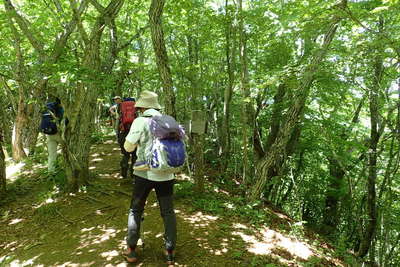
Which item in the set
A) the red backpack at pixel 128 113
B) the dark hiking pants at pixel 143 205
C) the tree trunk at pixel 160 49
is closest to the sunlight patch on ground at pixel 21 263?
the dark hiking pants at pixel 143 205

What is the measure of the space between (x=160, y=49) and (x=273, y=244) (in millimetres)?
4455

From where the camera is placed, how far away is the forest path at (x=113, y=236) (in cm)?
394

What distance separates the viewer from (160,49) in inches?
217

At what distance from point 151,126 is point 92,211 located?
3.00m

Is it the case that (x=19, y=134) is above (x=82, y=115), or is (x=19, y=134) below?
below

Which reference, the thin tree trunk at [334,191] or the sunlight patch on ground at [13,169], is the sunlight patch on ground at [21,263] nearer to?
the sunlight patch on ground at [13,169]

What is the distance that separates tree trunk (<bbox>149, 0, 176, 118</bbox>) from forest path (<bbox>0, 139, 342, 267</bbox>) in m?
2.29

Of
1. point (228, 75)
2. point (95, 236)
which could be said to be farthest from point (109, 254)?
point (228, 75)

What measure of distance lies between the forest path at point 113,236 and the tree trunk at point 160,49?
2.29m

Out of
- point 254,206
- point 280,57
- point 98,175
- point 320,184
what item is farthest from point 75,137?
point 320,184

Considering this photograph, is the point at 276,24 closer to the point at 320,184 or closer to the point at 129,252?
the point at 129,252

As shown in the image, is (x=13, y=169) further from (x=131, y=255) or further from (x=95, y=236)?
(x=131, y=255)

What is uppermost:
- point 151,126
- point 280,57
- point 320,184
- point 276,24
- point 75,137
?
point 276,24

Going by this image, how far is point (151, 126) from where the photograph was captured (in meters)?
3.42
